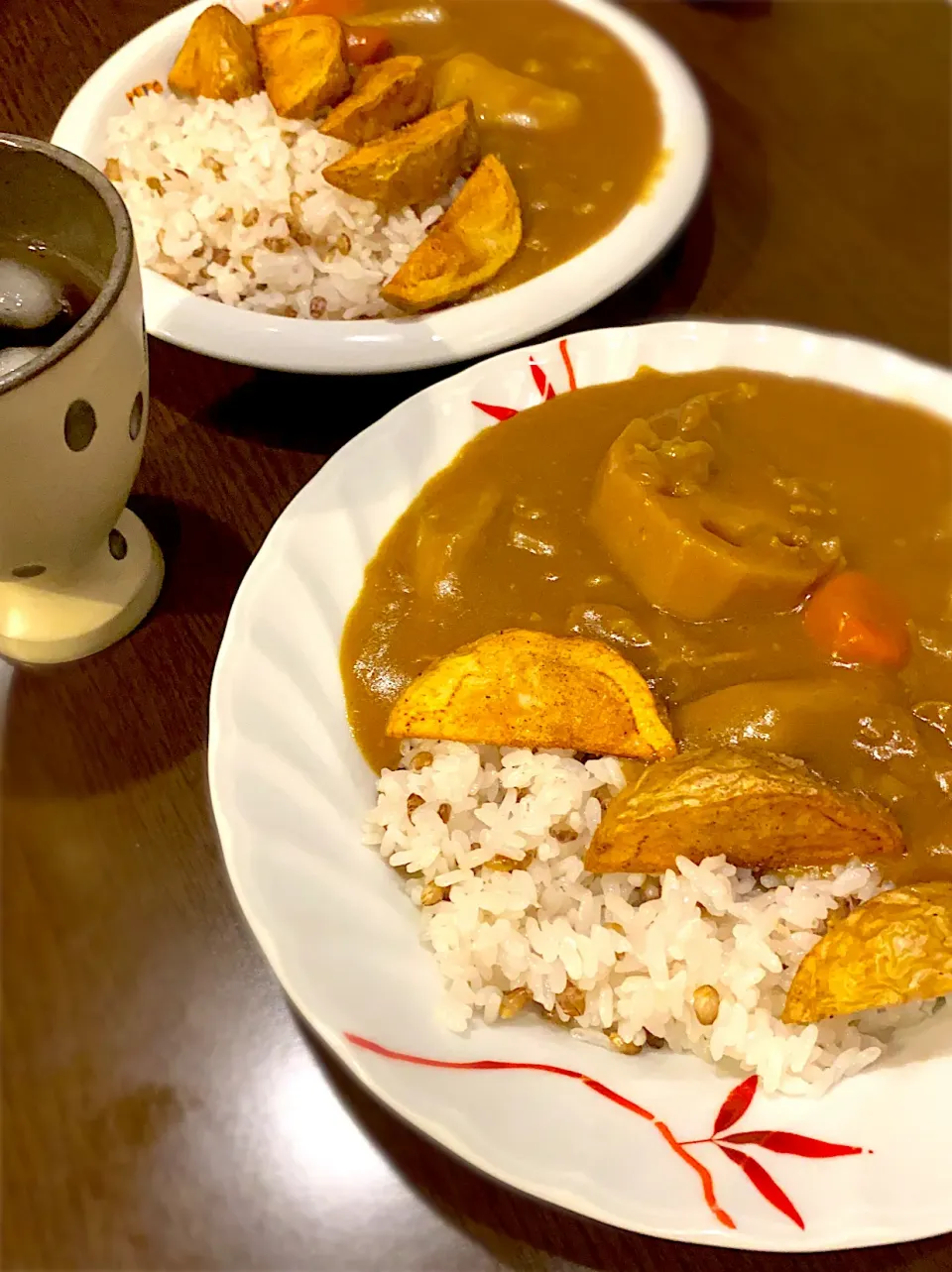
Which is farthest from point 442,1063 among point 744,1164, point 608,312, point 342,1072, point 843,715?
point 608,312

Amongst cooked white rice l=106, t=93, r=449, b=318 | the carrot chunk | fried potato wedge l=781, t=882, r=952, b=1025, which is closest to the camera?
fried potato wedge l=781, t=882, r=952, b=1025

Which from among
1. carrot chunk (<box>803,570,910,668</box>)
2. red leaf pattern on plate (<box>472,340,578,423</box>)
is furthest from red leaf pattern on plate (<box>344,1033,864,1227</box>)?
red leaf pattern on plate (<box>472,340,578,423</box>)

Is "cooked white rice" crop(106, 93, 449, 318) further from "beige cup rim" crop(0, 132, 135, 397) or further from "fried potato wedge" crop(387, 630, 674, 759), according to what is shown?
"fried potato wedge" crop(387, 630, 674, 759)

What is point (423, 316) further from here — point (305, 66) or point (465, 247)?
point (305, 66)

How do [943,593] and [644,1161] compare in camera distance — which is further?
[943,593]

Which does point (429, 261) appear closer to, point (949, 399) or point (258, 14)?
point (949, 399)
